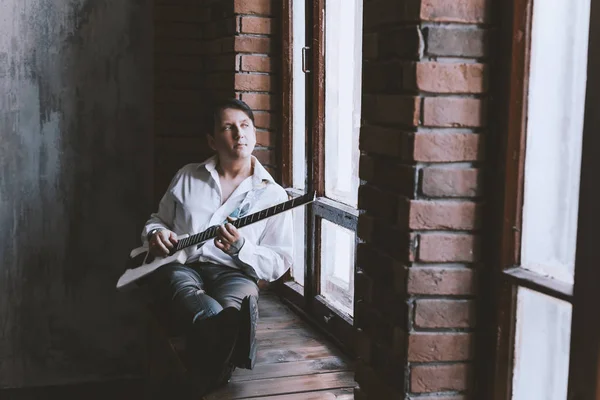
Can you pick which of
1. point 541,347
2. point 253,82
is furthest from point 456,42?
point 253,82

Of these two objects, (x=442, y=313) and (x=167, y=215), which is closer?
(x=442, y=313)

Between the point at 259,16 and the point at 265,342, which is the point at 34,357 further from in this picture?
the point at 259,16

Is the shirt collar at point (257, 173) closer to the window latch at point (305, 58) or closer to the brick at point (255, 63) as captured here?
the window latch at point (305, 58)

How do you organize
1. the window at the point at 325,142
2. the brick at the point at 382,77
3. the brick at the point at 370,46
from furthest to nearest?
the window at the point at 325,142
the brick at the point at 370,46
the brick at the point at 382,77

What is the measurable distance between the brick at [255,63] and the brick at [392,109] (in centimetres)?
136

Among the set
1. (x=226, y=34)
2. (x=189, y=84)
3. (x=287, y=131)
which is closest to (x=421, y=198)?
(x=287, y=131)

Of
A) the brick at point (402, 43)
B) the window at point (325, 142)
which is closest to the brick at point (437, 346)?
the brick at point (402, 43)

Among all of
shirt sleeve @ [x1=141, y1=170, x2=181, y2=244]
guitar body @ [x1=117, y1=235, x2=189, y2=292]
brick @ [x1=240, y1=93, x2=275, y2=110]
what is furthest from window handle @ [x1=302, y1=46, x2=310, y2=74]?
guitar body @ [x1=117, y1=235, x2=189, y2=292]

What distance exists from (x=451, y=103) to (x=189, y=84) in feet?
6.86

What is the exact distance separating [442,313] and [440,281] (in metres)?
0.07

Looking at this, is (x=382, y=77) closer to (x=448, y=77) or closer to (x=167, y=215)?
(x=448, y=77)

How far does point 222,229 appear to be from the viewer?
246cm

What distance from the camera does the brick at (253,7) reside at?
3.11m

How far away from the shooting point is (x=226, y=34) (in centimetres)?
321
